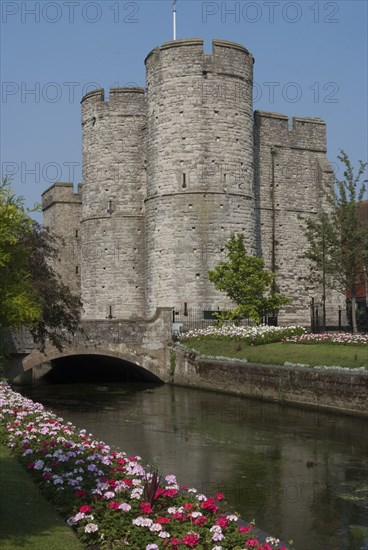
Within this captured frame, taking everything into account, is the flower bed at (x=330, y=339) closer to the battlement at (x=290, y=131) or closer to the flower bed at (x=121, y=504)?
the flower bed at (x=121, y=504)

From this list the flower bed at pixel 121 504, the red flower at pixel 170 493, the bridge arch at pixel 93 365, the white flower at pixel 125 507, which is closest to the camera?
the flower bed at pixel 121 504

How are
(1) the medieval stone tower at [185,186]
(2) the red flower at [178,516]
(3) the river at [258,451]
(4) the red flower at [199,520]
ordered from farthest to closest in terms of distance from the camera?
(1) the medieval stone tower at [185,186], (3) the river at [258,451], (2) the red flower at [178,516], (4) the red flower at [199,520]

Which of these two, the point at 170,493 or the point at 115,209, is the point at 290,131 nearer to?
the point at 115,209

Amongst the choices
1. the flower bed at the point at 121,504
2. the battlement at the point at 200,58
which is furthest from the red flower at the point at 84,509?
the battlement at the point at 200,58

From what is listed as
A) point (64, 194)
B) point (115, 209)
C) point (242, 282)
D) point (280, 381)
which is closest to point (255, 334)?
point (280, 381)

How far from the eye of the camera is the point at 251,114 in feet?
140

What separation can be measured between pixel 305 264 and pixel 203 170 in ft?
37.6

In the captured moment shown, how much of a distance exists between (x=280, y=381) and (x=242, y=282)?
12329mm

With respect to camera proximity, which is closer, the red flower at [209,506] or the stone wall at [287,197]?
the red flower at [209,506]

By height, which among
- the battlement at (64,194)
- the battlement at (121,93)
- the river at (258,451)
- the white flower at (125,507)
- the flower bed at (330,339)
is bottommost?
the river at (258,451)

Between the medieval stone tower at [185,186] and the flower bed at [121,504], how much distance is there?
1116 inches

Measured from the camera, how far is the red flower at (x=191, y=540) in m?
7.59

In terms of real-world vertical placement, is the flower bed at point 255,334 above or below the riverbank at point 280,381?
above

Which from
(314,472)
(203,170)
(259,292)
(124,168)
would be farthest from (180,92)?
(314,472)
